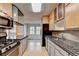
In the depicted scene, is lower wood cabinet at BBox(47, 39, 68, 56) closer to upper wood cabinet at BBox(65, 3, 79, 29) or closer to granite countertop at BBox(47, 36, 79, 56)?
granite countertop at BBox(47, 36, 79, 56)

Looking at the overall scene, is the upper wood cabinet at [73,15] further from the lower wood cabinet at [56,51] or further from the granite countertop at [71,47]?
the lower wood cabinet at [56,51]

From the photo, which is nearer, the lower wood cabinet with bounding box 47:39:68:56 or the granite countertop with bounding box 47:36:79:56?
the granite countertop with bounding box 47:36:79:56

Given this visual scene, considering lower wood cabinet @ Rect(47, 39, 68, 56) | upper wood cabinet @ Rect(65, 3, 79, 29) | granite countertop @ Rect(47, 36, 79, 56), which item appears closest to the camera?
granite countertop @ Rect(47, 36, 79, 56)

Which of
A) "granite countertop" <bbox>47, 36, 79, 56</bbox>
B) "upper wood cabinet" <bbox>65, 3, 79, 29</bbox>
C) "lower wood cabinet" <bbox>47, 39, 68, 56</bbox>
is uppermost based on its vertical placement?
"upper wood cabinet" <bbox>65, 3, 79, 29</bbox>

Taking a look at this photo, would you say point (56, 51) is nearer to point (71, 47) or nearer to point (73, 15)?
point (71, 47)

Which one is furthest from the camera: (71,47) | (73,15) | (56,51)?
(56,51)

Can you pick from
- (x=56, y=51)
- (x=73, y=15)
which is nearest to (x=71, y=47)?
(x=73, y=15)

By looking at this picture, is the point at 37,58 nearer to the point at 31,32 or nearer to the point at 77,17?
the point at 77,17

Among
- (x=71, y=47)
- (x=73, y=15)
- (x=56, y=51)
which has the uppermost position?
(x=73, y=15)

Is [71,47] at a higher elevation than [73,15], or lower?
lower

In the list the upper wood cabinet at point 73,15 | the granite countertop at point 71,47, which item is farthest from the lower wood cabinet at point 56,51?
the upper wood cabinet at point 73,15

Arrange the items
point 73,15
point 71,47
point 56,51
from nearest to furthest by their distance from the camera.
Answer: point 73,15 → point 71,47 → point 56,51

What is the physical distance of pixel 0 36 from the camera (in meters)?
3.37

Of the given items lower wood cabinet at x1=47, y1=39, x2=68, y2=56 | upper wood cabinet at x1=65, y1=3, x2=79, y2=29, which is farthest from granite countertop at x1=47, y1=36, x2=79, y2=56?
upper wood cabinet at x1=65, y1=3, x2=79, y2=29
